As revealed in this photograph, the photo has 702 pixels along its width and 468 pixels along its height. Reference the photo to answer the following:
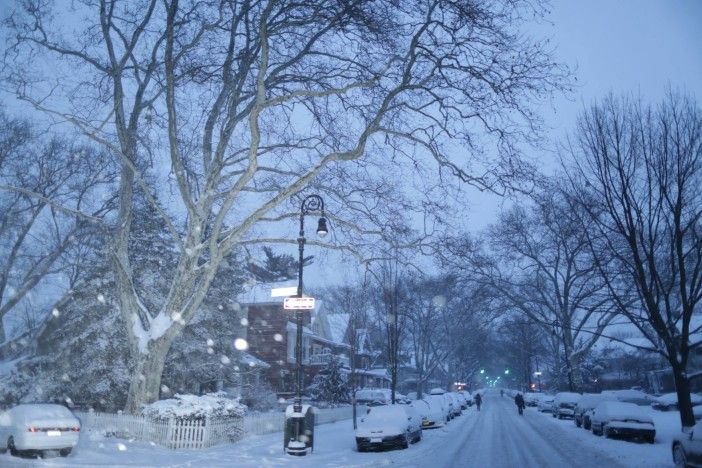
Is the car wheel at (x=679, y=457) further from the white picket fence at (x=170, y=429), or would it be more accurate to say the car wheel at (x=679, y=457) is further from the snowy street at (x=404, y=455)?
the white picket fence at (x=170, y=429)

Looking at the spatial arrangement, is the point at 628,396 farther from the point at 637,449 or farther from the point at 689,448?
the point at 689,448

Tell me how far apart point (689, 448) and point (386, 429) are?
9.07 metres

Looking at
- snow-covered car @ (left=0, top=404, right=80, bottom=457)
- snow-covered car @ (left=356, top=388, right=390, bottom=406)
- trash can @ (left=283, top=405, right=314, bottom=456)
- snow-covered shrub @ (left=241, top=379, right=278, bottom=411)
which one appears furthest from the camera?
snow-covered car @ (left=356, top=388, right=390, bottom=406)

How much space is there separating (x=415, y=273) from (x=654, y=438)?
10.4 m

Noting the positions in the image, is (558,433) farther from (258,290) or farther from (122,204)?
(258,290)

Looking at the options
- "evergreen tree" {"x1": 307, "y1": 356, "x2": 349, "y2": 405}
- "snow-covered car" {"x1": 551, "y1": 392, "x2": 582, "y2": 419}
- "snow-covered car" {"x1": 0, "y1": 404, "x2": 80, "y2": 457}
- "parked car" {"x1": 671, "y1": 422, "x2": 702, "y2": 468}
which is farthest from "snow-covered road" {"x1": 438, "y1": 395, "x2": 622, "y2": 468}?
"evergreen tree" {"x1": 307, "y1": 356, "x2": 349, "y2": 405}

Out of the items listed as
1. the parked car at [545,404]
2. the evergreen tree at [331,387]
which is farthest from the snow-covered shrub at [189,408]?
the parked car at [545,404]

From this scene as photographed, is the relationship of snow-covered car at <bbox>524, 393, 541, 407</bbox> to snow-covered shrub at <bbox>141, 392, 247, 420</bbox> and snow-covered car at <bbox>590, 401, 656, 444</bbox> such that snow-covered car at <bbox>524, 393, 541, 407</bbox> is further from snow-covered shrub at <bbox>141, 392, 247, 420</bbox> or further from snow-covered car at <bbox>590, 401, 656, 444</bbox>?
snow-covered shrub at <bbox>141, 392, 247, 420</bbox>

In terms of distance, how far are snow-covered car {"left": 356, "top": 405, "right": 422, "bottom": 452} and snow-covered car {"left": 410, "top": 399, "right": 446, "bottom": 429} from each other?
590 centimetres

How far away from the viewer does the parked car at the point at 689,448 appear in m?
10.6

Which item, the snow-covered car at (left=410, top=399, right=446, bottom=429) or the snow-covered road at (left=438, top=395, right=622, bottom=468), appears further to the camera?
the snow-covered car at (left=410, top=399, right=446, bottom=429)

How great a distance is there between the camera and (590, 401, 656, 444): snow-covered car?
18766 mm

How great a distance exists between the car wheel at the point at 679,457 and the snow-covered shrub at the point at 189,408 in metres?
12.5

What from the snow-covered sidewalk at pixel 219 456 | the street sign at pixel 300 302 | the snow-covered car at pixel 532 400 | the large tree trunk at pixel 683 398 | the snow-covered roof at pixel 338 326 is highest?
the snow-covered roof at pixel 338 326
